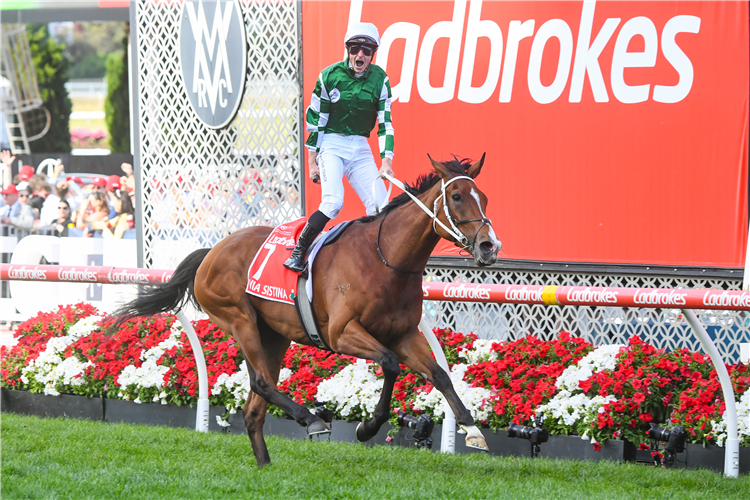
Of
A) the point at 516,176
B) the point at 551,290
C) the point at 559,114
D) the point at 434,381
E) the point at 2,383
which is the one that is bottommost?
the point at 2,383

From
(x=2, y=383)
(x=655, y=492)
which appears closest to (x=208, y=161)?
(x=2, y=383)

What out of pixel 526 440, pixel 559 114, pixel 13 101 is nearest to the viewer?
pixel 526 440

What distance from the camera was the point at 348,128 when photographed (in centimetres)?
525

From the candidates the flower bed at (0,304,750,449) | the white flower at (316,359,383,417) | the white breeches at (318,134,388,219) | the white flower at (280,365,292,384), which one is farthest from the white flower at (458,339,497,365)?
the white breeches at (318,134,388,219)

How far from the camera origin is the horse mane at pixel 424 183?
4.68 meters

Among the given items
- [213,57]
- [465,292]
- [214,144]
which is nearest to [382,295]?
[465,292]

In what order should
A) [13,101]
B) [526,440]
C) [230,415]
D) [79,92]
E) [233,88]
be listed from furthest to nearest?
[79,92]
[13,101]
[233,88]
[230,415]
[526,440]

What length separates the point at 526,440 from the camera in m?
5.70

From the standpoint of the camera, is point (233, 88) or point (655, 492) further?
point (233, 88)

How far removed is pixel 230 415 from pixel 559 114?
10.6 feet

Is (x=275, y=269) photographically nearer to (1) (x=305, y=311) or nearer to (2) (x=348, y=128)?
(1) (x=305, y=311)

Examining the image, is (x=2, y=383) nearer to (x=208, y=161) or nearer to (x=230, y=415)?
(x=230, y=415)

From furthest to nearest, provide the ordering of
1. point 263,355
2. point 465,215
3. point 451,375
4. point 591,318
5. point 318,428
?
point 591,318 < point 451,375 < point 263,355 < point 318,428 < point 465,215

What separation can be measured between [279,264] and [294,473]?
1096mm
